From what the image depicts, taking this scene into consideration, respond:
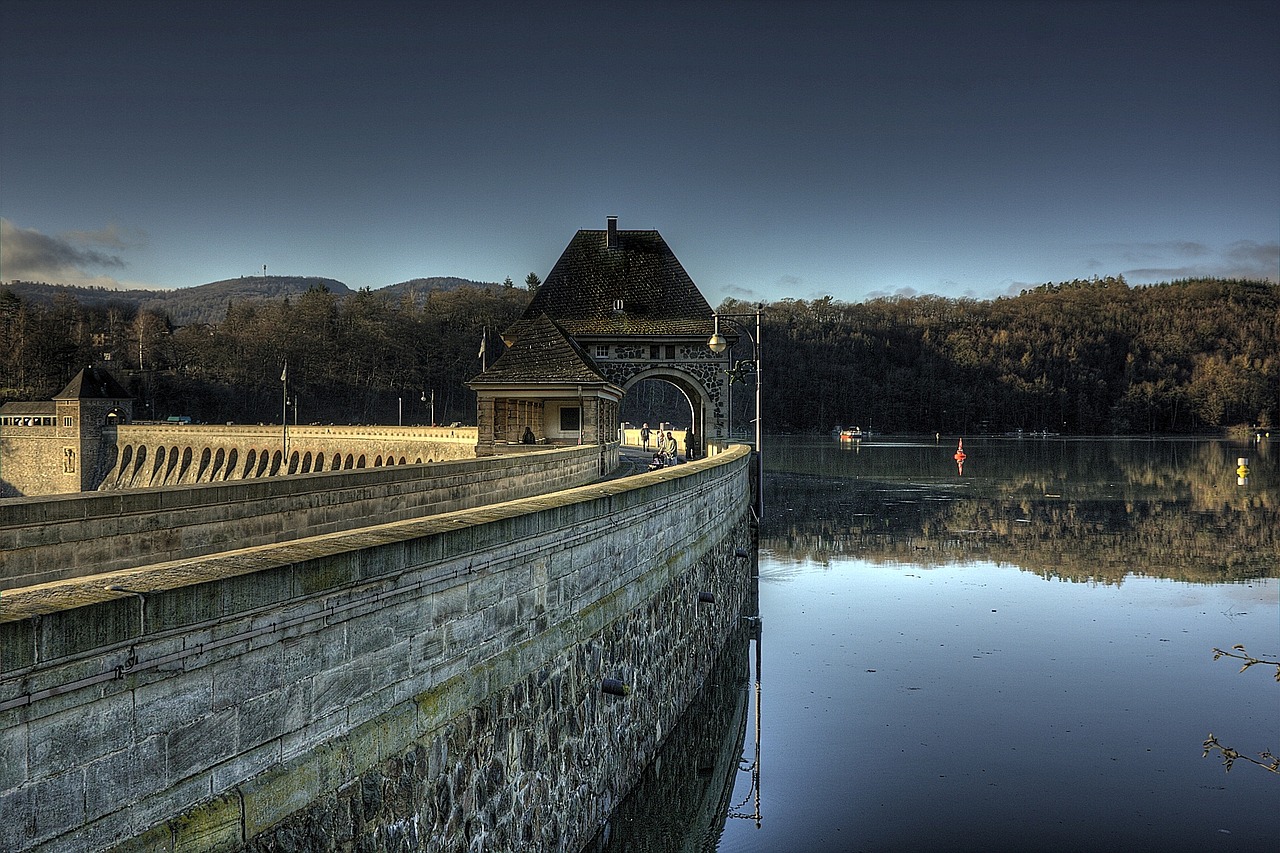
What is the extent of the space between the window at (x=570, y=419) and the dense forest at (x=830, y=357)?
65027mm

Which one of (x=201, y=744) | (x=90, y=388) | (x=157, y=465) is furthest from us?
(x=90, y=388)

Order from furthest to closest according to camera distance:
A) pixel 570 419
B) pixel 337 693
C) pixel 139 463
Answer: pixel 139 463, pixel 570 419, pixel 337 693

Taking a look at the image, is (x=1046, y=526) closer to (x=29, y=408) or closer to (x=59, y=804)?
(x=59, y=804)

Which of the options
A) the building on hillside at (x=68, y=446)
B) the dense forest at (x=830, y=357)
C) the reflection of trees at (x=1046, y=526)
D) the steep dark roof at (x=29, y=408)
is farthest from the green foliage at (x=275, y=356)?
the reflection of trees at (x=1046, y=526)

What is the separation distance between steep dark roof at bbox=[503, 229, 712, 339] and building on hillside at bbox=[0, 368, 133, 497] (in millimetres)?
41771

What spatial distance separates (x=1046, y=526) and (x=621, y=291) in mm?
19005

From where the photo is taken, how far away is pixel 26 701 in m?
4.00

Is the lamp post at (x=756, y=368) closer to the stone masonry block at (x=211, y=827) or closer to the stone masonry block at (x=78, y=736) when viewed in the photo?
the stone masonry block at (x=211, y=827)

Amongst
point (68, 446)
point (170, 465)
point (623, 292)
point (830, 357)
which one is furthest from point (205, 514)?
point (830, 357)

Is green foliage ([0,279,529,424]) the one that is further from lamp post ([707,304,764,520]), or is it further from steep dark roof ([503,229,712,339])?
lamp post ([707,304,764,520])

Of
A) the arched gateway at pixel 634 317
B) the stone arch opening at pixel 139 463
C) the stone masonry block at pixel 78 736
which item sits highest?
the arched gateway at pixel 634 317

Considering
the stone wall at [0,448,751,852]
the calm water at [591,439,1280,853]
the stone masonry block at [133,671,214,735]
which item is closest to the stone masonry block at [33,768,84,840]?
the stone wall at [0,448,751,852]

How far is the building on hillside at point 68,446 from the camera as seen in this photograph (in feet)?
214

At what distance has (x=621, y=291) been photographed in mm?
38656
